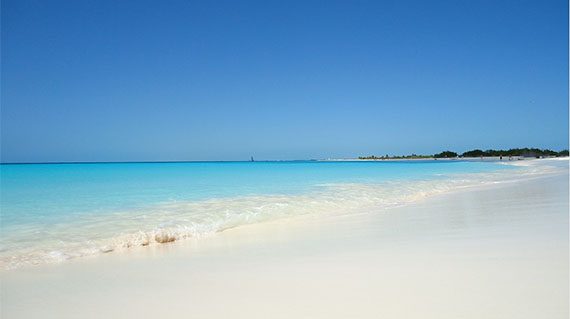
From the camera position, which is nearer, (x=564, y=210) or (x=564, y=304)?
(x=564, y=304)

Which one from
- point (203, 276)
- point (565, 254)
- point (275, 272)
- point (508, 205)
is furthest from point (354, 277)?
point (508, 205)

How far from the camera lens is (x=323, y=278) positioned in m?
3.17

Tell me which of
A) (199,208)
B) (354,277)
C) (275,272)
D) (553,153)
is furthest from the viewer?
(553,153)

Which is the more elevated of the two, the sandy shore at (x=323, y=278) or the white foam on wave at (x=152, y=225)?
the sandy shore at (x=323, y=278)

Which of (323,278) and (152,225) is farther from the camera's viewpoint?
(152,225)

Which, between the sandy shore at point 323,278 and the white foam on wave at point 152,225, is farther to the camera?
the white foam on wave at point 152,225

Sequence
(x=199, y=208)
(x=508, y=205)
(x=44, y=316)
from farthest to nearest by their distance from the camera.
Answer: (x=199, y=208), (x=508, y=205), (x=44, y=316)

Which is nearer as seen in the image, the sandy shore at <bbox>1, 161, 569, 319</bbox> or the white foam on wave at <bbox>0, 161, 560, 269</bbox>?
the sandy shore at <bbox>1, 161, 569, 319</bbox>

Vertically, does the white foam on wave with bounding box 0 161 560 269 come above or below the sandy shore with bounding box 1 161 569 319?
below

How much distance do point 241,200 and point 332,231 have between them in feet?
17.4

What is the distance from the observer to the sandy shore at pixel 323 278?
2490 mm

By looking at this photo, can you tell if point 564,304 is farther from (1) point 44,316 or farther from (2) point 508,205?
(2) point 508,205

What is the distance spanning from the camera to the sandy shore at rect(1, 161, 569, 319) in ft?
8.17

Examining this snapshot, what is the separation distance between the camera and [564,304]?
2.34 meters
